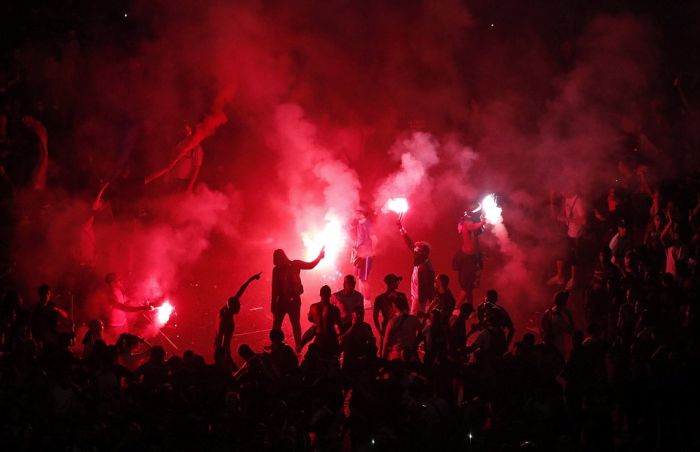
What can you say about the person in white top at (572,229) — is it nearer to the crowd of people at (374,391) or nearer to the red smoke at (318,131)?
the red smoke at (318,131)

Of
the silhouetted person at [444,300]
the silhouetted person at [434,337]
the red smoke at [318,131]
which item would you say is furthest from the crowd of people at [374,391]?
the red smoke at [318,131]

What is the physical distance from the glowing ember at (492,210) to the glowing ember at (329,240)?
3.22 meters

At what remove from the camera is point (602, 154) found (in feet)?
44.9

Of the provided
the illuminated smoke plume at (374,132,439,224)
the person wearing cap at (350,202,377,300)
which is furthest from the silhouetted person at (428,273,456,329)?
the illuminated smoke plume at (374,132,439,224)

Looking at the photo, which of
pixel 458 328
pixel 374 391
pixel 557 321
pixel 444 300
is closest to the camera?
pixel 374 391

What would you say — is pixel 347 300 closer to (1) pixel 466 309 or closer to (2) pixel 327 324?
(2) pixel 327 324

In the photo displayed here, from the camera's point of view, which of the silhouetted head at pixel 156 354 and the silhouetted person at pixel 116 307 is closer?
the silhouetted head at pixel 156 354

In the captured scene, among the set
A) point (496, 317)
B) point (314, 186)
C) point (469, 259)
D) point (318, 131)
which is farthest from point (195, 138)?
point (496, 317)

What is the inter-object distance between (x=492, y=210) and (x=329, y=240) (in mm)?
3659

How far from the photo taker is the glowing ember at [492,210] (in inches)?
613

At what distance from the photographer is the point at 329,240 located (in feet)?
47.3

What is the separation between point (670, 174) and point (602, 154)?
131 cm

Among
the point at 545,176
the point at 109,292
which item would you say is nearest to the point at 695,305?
the point at 545,176

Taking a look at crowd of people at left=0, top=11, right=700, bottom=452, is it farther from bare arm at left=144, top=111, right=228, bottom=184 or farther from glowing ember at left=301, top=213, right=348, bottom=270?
bare arm at left=144, top=111, right=228, bottom=184
